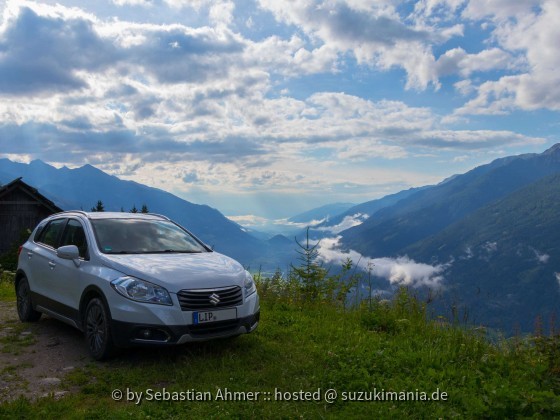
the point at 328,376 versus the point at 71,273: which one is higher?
the point at 71,273

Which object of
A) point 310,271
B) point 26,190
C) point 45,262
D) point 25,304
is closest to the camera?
point 45,262

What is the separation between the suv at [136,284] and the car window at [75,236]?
0.02 m

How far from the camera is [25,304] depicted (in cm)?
850

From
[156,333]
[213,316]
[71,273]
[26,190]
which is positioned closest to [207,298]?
[213,316]

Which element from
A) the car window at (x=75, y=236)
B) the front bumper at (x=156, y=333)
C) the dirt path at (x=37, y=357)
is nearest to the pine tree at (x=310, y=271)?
the front bumper at (x=156, y=333)

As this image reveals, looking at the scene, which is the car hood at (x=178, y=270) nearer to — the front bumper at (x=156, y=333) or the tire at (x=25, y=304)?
the front bumper at (x=156, y=333)

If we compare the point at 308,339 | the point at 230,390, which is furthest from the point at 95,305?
the point at 308,339

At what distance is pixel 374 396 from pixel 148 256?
142 inches

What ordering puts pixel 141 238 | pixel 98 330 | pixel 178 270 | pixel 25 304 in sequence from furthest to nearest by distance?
pixel 25 304, pixel 141 238, pixel 98 330, pixel 178 270

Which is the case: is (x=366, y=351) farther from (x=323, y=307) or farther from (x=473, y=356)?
(x=323, y=307)

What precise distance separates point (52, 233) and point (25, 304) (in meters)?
1.61

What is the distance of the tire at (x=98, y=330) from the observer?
591cm

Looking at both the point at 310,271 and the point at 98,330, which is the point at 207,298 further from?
the point at 310,271

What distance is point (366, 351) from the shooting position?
20.7ft
